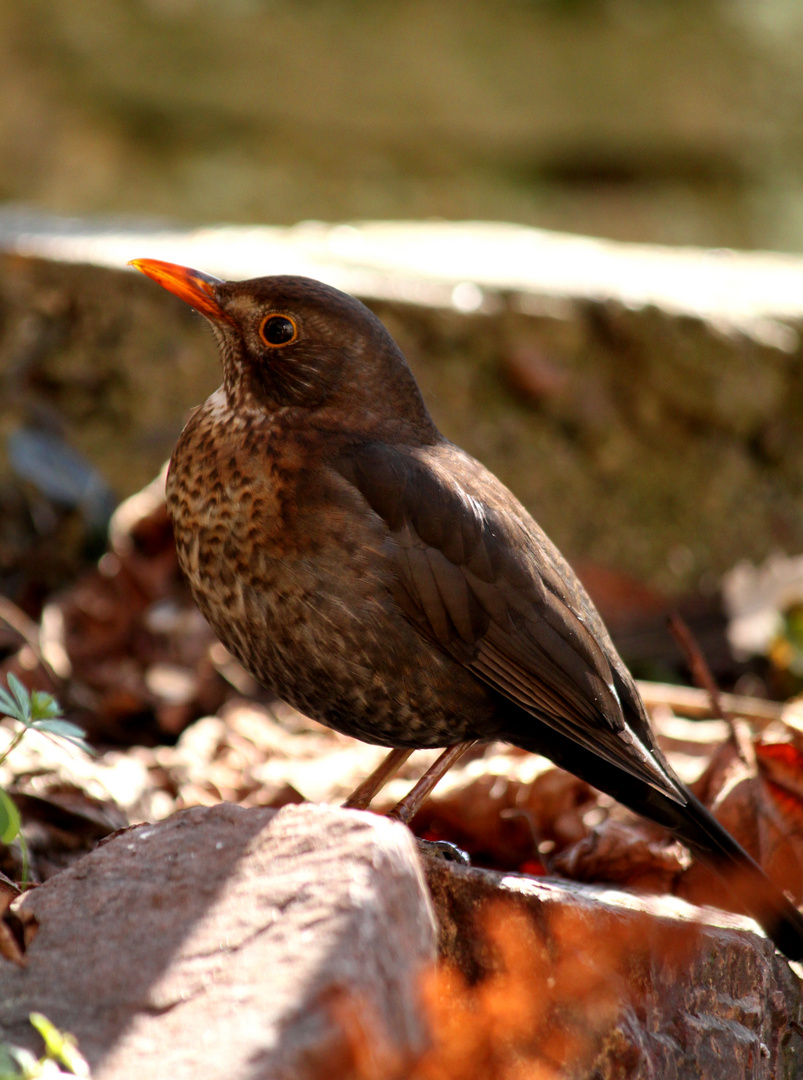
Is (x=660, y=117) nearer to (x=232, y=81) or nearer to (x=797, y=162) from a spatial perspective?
(x=797, y=162)

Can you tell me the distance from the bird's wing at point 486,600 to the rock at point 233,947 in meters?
0.89

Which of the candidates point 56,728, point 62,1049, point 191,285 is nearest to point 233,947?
point 62,1049

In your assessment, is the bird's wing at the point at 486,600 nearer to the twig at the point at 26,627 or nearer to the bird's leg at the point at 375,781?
the bird's leg at the point at 375,781

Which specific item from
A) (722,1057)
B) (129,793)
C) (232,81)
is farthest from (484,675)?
(232,81)

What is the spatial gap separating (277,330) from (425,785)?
1.23 metres

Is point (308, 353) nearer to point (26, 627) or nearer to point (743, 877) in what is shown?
point (743, 877)

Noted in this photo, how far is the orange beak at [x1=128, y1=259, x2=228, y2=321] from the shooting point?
3.22 metres

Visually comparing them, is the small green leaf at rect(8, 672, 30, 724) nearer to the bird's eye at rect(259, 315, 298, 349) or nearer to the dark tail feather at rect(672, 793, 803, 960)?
the bird's eye at rect(259, 315, 298, 349)

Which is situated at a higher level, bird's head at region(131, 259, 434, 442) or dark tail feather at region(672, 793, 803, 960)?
bird's head at region(131, 259, 434, 442)

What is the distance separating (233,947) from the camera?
185 cm

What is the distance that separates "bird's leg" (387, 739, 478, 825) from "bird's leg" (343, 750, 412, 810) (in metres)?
0.13

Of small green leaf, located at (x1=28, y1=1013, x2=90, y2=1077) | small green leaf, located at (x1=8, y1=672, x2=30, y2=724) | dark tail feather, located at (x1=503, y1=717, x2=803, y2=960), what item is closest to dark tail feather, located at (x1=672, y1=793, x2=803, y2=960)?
dark tail feather, located at (x1=503, y1=717, x2=803, y2=960)

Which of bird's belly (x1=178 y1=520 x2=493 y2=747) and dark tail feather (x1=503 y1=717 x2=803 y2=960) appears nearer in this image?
bird's belly (x1=178 y1=520 x2=493 y2=747)

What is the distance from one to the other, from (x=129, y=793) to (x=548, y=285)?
3.42 m
